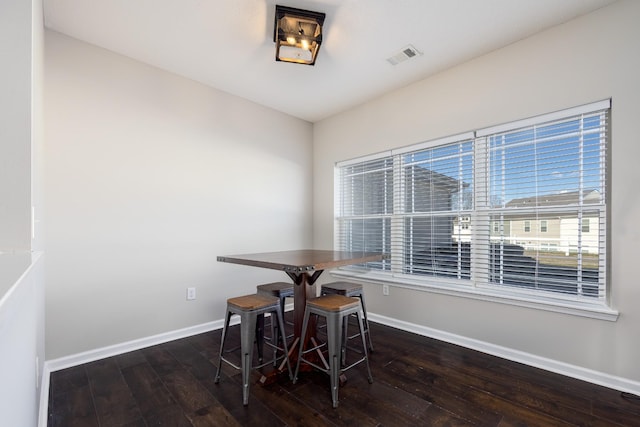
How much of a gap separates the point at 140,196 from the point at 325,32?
7.17ft

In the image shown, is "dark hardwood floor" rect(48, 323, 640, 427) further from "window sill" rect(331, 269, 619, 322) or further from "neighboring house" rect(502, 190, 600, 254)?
"neighboring house" rect(502, 190, 600, 254)

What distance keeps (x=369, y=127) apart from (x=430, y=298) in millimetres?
2079

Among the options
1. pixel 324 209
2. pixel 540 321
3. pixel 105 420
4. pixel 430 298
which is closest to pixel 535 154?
pixel 540 321

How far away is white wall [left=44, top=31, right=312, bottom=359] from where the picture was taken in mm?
2445

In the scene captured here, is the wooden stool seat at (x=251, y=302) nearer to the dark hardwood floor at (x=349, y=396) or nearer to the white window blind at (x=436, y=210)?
the dark hardwood floor at (x=349, y=396)

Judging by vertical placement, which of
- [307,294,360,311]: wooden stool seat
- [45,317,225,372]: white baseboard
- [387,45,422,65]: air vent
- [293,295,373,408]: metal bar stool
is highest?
[387,45,422,65]: air vent

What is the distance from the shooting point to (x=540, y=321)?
241 cm

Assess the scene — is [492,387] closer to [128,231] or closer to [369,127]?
[369,127]

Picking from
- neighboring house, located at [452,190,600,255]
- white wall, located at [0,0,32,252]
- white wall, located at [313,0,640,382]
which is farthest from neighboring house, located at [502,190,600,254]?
white wall, located at [0,0,32,252]

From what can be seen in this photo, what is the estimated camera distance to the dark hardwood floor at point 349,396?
1.80m

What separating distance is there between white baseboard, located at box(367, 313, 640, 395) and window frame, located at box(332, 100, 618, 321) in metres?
0.40

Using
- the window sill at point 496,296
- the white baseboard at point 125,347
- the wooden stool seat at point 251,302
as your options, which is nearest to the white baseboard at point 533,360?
the window sill at point 496,296

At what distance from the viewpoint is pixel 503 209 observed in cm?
268

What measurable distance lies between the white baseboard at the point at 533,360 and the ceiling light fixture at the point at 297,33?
9.16 ft
